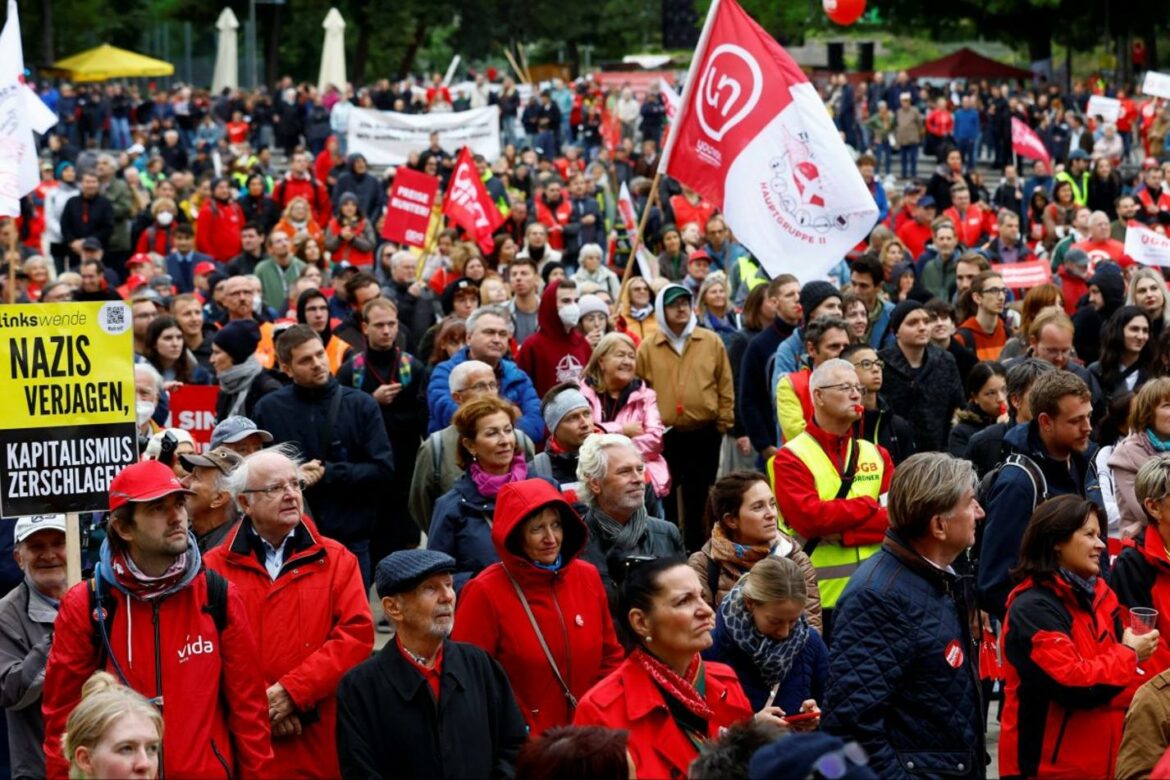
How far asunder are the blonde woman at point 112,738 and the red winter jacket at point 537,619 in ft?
4.49

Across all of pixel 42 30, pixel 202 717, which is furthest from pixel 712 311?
pixel 42 30

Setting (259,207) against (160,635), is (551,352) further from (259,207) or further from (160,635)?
(259,207)

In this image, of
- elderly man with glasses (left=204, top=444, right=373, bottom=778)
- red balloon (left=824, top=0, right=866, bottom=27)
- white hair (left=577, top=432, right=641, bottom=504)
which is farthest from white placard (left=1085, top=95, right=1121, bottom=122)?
elderly man with glasses (left=204, top=444, right=373, bottom=778)

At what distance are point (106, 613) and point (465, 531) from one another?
1748 mm

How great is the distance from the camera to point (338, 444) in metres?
9.03

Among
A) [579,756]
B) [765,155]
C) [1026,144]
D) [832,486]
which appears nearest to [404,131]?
[1026,144]

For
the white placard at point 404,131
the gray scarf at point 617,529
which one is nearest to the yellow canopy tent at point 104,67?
the white placard at point 404,131

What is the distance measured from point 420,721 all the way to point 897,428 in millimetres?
4426

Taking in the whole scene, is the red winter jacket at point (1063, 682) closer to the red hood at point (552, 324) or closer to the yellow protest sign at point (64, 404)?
the yellow protest sign at point (64, 404)

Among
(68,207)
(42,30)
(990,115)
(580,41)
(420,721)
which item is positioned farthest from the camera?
(580,41)

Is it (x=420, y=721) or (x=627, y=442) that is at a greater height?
(x=627, y=442)

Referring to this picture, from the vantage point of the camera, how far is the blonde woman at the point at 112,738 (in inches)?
192

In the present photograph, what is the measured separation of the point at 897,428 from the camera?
937 cm

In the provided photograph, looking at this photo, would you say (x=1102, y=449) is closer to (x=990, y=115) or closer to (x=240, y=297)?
(x=240, y=297)
